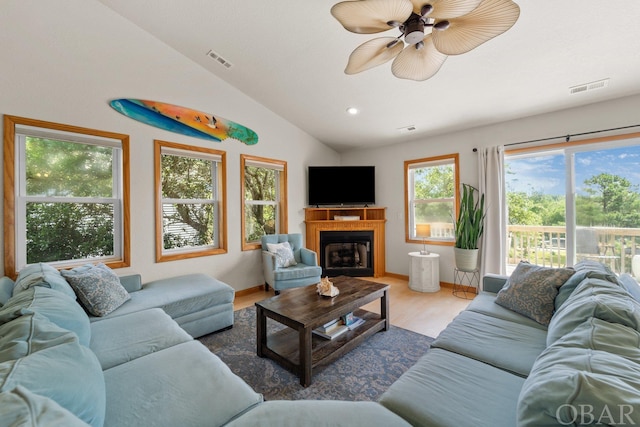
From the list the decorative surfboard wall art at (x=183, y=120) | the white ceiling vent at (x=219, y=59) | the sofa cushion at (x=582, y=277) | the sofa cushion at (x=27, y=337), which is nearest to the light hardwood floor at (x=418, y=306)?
the sofa cushion at (x=582, y=277)

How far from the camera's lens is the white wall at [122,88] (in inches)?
91.4

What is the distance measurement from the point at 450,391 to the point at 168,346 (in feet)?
5.18

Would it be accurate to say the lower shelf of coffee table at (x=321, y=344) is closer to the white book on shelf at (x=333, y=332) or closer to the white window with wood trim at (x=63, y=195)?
the white book on shelf at (x=333, y=332)

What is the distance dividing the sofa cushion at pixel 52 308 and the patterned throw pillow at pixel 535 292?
2.77 metres

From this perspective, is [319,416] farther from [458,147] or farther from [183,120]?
[458,147]

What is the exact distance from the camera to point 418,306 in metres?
3.34

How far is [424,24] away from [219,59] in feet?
8.34

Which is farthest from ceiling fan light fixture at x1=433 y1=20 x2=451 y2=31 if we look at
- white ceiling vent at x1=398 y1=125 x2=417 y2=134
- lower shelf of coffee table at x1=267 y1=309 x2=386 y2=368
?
white ceiling vent at x1=398 y1=125 x2=417 y2=134

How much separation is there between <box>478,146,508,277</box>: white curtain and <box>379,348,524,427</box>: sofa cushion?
112 inches

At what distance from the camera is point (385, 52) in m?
1.82

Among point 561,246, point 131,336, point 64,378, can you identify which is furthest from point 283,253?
point 561,246

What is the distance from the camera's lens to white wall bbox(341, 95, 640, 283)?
3014 millimetres

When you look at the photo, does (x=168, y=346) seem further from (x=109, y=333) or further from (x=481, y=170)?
(x=481, y=170)

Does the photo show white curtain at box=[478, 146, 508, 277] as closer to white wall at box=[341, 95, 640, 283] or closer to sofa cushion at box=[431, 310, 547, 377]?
white wall at box=[341, 95, 640, 283]
